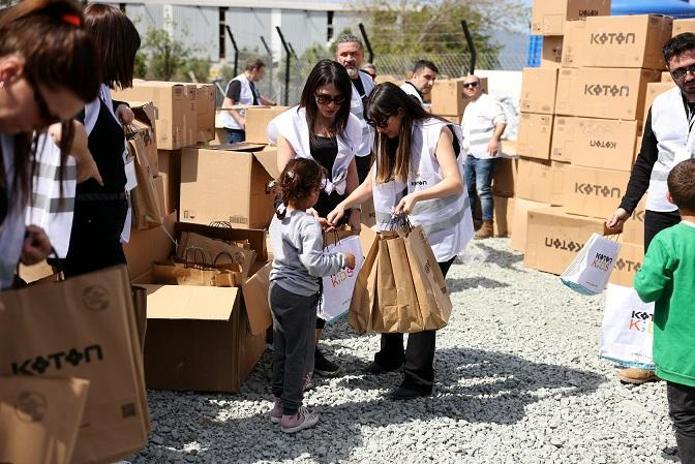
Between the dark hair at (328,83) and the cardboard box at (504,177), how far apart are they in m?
4.28

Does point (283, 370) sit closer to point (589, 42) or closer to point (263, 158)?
point (263, 158)

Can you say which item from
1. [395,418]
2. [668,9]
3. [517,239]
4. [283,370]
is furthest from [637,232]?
[668,9]

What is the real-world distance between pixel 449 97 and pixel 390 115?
5.91 meters

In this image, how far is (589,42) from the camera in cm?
645

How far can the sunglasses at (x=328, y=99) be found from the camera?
389 cm

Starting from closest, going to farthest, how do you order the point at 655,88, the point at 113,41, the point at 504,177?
1. the point at 113,41
2. the point at 655,88
3. the point at 504,177

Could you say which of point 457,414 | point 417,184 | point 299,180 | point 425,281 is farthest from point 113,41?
point 457,414

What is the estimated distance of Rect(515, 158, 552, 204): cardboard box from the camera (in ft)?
24.2

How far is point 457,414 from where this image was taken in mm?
3805

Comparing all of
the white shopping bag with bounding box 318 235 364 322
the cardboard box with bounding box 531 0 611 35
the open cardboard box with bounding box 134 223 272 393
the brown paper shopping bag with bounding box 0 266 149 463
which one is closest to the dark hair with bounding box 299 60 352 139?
the white shopping bag with bounding box 318 235 364 322

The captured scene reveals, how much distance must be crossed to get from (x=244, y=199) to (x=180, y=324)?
1.03 m

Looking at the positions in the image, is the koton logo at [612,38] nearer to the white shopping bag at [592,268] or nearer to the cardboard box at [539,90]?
the cardboard box at [539,90]

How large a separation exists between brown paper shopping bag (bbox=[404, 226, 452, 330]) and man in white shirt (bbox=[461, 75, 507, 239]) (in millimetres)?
4431

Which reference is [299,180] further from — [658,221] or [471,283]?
[471,283]
